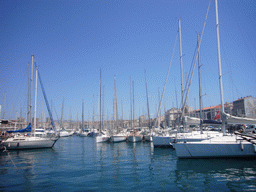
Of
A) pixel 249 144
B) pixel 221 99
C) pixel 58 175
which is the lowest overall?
pixel 58 175

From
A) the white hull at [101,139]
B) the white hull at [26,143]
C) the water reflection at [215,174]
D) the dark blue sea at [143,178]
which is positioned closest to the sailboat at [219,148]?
the water reflection at [215,174]

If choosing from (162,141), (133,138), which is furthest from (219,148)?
(133,138)

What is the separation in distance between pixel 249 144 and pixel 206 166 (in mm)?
4195

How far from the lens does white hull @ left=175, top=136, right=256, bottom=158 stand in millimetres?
15002

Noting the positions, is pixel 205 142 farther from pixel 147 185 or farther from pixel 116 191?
pixel 116 191

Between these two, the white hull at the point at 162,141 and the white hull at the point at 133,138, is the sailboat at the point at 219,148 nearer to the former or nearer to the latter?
the white hull at the point at 162,141

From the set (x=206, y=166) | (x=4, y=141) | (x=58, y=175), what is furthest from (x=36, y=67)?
(x=206, y=166)

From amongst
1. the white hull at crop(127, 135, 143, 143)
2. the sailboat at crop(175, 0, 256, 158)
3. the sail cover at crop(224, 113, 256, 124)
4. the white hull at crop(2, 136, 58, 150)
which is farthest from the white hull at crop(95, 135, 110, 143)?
the sail cover at crop(224, 113, 256, 124)

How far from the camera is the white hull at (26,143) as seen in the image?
26.1 meters

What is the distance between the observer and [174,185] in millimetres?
10008

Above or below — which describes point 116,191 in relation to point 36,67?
below

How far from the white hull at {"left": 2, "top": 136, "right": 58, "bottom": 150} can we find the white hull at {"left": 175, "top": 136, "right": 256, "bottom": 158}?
65.3ft

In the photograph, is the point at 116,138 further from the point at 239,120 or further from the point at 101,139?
the point at 239,120

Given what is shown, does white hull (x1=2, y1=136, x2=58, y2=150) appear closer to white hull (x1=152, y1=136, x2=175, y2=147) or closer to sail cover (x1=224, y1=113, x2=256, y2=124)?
white hull (x1=152, y1=136, x2=175, y2=147)
